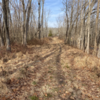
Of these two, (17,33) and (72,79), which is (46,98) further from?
(17,33)

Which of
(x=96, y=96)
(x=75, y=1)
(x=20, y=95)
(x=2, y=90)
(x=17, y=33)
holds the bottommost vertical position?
(x=96, y=96)

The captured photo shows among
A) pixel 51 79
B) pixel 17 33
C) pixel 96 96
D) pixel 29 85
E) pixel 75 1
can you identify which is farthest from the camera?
pixel 17 33

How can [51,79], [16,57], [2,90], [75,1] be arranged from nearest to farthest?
[2,90]
[51,79]
[16,57]
[75,1]

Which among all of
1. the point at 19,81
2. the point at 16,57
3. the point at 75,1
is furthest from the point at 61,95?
the point at 75,1

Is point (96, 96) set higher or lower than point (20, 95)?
lower

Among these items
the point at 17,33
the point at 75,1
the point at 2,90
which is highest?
the point at 75,1

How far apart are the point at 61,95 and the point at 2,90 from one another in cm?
216

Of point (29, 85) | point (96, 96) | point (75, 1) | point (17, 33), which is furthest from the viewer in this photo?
point (17, 33)

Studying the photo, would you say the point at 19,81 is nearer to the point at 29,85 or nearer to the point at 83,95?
the point at 29,85

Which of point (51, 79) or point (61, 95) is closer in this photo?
point (61, 95)

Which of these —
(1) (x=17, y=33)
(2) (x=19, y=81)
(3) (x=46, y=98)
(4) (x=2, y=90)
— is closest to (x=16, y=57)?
(2) (x=19, y=81)

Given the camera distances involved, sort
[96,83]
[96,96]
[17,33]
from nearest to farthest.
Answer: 1. [96,96]
2. [96,83]
3. [17,33]

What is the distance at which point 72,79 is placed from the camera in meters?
4.63

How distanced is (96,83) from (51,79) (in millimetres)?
2175
